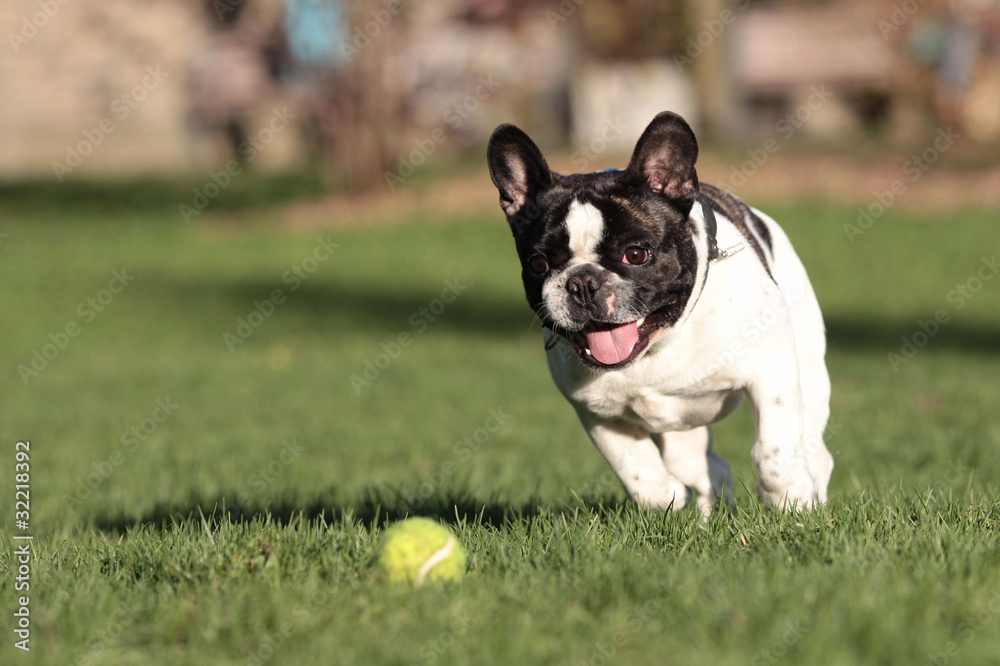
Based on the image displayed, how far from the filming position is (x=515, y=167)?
16.4 ft

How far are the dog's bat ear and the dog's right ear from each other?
0.38 m

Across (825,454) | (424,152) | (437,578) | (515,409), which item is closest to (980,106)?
(424,152)

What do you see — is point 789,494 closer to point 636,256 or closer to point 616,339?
point 616,339

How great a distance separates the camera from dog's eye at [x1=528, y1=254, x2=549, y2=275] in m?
4.78

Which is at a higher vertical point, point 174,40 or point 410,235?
point 174,40

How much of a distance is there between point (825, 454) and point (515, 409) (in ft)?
18.1

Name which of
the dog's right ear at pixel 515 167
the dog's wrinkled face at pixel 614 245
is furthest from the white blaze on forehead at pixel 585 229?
the dog's right ear at pixel 515 167

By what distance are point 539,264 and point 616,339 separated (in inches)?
17.6

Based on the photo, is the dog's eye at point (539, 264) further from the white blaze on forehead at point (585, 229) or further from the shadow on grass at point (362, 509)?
the shadow on grass at point (362, 509)

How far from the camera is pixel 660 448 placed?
573 centimetres

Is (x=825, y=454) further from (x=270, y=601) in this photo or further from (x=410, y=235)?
(x=410, y=235)

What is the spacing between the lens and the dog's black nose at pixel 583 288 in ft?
15.0

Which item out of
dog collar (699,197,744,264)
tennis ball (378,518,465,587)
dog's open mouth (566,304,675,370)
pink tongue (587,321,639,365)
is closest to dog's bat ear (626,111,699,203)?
dog collar (699,197,744,264)

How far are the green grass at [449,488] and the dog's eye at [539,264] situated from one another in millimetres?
988
